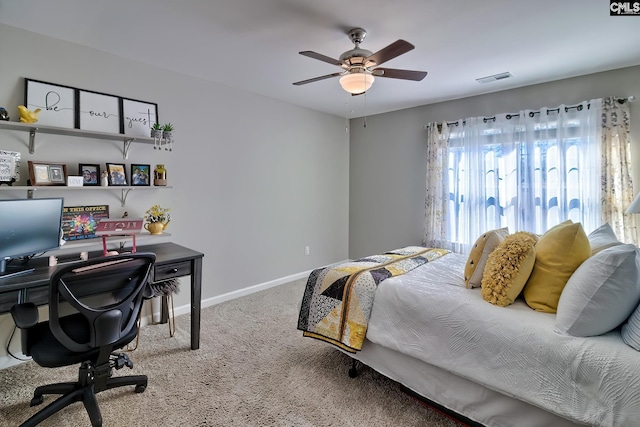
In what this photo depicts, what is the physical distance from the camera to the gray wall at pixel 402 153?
3.19m

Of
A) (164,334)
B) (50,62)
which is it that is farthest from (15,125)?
(164,334)

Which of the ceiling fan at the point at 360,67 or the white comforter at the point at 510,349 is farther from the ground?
the ceiling fan at the point at 360,67

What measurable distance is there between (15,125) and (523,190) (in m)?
4.61

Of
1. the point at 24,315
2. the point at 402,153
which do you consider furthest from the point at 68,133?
the point at 402,153

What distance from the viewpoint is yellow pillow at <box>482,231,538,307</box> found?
1.64 meters

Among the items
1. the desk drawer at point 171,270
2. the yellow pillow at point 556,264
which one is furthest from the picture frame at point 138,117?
the yellow pillow at point 556,264

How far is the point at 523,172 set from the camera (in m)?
3.40

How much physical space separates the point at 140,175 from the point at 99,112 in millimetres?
607

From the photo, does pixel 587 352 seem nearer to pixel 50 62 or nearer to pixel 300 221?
pixel 300 221

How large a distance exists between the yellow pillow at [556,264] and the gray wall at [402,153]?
7.93 feet

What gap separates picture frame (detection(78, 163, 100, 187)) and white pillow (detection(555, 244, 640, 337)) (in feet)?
11.0

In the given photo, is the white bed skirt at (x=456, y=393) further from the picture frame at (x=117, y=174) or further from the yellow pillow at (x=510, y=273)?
the picture frame at (x=117, y=174)

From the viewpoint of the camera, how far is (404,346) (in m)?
1.82

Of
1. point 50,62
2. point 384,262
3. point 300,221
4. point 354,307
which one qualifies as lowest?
point 354,307
